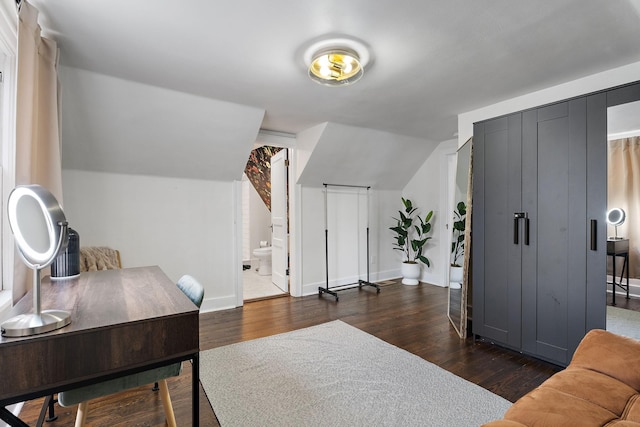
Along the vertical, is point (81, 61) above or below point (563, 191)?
above

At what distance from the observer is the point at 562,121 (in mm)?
2348

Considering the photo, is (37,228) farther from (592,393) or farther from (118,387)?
(592,393)

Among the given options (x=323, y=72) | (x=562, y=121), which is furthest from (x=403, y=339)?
(x=323, y=72)

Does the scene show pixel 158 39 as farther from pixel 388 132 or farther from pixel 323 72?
pixel 388 132

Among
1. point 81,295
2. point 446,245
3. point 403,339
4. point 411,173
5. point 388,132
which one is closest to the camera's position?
point 81,295

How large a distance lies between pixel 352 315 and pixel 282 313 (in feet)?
2.68

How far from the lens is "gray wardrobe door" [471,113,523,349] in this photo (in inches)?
103

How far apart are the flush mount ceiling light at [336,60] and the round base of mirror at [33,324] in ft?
6.26

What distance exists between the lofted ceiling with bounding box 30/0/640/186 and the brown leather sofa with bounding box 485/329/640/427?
67.4 inches

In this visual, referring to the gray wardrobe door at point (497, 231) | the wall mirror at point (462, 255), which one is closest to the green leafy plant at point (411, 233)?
the wall mirror at point (462, 255)

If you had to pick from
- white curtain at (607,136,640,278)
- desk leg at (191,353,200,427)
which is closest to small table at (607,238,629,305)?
white curtain at (607,136,640,278)

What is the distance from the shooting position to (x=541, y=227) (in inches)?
97.4

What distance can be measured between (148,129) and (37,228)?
232cm

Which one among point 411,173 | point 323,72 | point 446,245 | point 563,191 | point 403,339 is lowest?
point 403,339
